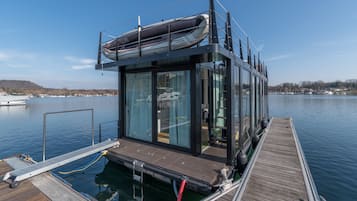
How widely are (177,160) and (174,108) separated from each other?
1.36m

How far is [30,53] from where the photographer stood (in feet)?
46.4

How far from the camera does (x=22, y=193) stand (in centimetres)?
249

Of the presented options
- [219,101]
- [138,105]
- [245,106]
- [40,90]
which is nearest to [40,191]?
[138,105]

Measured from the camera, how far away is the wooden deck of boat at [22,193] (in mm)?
2365

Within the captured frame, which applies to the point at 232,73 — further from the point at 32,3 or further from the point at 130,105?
the point at 32,3

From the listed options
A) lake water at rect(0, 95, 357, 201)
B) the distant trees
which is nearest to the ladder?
lake water at rect(0, 95, 357, 201)

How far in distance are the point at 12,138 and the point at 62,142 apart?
303 cm

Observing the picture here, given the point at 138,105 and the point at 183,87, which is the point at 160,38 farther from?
the point at 138,105

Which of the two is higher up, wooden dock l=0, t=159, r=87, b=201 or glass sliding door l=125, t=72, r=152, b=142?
glass sliding door l=125, t=72, r=152, b=142

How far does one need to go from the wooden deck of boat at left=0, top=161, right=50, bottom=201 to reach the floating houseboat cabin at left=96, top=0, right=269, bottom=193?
5.51 ft

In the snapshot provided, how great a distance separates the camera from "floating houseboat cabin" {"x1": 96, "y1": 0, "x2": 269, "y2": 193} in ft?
11.4

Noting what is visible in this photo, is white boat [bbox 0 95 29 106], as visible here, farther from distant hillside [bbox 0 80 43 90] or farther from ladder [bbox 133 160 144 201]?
Result: ladder [bbox 133 160 144 201]

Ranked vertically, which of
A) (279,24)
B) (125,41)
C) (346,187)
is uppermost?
(279,24)

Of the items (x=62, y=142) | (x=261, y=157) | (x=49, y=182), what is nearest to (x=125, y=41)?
(x=49, y=182)
